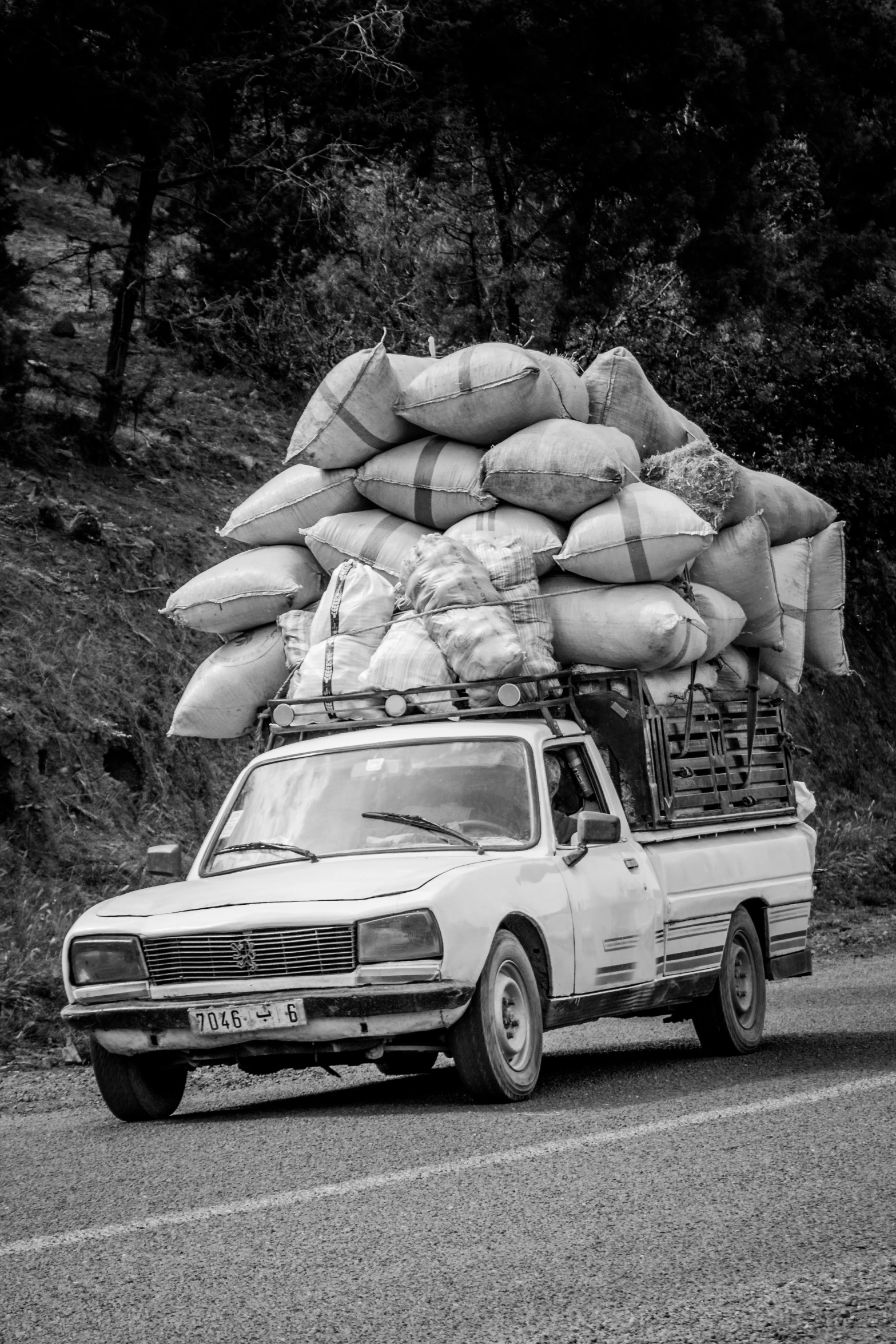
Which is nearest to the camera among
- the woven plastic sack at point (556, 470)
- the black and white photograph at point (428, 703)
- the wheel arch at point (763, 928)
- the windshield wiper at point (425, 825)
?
the black and white photograph at point (428, 703)

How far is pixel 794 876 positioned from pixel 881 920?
751 centimetres

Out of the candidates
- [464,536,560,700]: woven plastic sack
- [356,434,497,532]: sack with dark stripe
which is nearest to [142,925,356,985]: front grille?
[464,536,560,700]: woven plastic sack

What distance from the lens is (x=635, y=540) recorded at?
8.83m

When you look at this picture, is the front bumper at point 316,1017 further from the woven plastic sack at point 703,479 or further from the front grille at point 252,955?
the woven plastic sack at point 703,479

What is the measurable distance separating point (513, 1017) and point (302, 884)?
A: 101 cm

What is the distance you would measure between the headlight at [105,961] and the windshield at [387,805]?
0.81 m

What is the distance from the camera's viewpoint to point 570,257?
20250 mm

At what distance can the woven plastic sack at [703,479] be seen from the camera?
961 centimetres

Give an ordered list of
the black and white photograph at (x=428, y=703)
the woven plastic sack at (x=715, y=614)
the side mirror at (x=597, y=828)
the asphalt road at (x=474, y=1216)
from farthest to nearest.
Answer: the woven plastic sack at (x=715, y=614) → the side mirror at (x=597, y=828) → the black and white photograph at (x=428, y=703) → the asphalt road at (x=474, y=1216)

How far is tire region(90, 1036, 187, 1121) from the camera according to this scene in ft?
24.9

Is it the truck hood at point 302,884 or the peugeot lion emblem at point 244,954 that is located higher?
the truck hood at point 302,884

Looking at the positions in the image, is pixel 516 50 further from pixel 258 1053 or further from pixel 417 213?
pixel 258 1053

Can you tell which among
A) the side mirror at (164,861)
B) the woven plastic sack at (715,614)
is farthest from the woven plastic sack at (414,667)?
the woven plastic sack at (715,614)

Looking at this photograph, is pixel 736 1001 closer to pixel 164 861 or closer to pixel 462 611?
pixel 462 611
